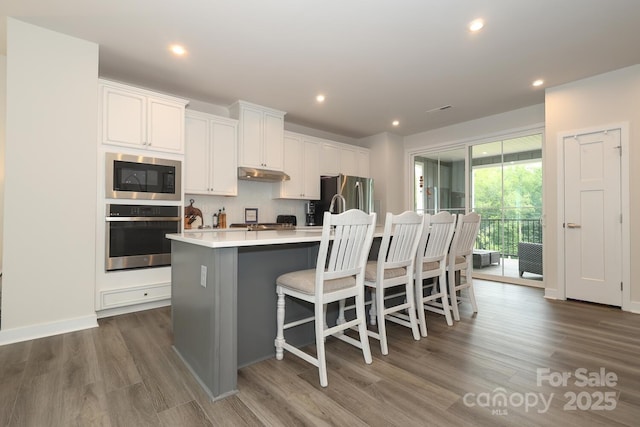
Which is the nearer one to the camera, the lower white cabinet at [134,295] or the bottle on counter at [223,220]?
the lower white cabinet at [134,295]

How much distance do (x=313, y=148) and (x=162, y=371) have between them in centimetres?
384

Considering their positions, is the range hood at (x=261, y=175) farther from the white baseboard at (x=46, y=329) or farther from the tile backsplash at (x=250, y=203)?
the white baseboard at (x=46, y=329)

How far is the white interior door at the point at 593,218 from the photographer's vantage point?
10.8 feet

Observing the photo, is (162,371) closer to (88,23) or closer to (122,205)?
(122,205)

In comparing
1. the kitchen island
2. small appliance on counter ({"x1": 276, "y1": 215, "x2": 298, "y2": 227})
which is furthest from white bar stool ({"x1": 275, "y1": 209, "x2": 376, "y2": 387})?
small appliance on counter ({"x1": 276, "y1": 215, "x2": 298, "y2": 227})

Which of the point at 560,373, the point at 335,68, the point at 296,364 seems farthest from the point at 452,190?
the point at 296,364

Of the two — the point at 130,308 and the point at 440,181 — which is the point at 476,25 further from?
the point at 130,308

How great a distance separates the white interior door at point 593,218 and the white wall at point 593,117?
0.11 meters

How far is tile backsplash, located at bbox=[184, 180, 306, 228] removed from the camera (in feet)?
13.7

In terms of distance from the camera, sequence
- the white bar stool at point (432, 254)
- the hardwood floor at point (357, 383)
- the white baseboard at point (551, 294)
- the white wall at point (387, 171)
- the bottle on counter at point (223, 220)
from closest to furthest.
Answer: the hardwood floor at point (357, 383), the white bar stool at point (432, 254), the white baseboard at point (551, 294), the bottle on counter at point (223, 220), the white wall at point (387, 171)

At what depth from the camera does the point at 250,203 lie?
15.1 ft

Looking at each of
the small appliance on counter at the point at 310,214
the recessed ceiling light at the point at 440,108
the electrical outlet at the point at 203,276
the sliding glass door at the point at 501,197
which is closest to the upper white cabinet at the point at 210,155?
the small appliance on counter at the point at 310,214

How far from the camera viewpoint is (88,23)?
247 centimetres

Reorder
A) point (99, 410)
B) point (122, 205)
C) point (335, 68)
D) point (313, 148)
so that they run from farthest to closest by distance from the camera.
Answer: point (313, 148), point (335, 68), point (122, 205), point (99, 410)
